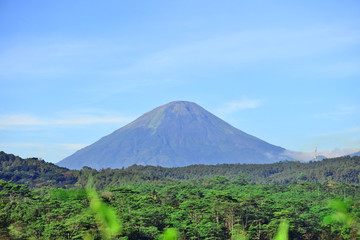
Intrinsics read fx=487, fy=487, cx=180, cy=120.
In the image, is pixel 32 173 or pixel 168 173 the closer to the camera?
pixel 32 173

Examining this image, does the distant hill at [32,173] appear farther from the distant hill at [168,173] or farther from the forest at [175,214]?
the forest at [175,214]

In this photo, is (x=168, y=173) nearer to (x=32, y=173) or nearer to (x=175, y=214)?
(x=32, y=173)

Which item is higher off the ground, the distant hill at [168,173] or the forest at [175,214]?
the distant hill at [168,173]

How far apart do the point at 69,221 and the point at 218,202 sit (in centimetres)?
2048

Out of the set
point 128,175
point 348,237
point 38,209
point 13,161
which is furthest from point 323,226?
point 13,161

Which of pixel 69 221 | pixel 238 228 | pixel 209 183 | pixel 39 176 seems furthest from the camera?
pixel 39 176

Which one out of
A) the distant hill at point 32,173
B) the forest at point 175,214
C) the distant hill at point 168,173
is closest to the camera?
the forest at point 175,214

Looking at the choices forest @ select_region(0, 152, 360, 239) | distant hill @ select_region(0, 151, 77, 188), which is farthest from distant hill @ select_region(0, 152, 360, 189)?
forest @ select_region(0, 152, 360, 239)

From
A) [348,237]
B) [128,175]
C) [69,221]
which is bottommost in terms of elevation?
[348,237]

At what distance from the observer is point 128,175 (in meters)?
115

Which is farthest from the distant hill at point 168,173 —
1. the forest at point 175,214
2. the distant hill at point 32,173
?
the forest at point 175,214

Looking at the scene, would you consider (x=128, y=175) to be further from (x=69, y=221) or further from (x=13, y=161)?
(x=69, y=221)

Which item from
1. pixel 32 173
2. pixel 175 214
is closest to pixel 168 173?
pixel 32 173

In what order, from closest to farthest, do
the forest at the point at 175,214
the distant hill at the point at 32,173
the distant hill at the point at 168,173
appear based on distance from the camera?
the forest at the point at 175,214
the distant hill at the point at 32,173
the distant hill at the point at 168,173
